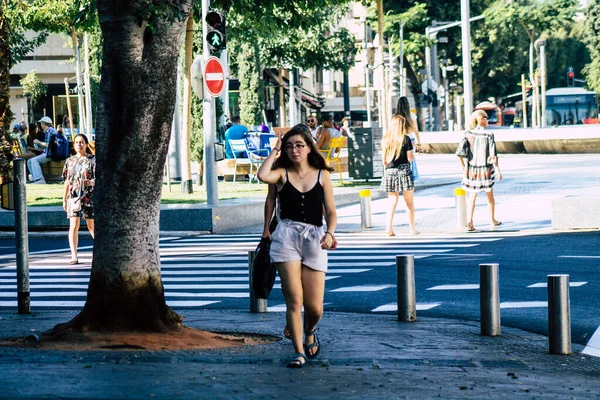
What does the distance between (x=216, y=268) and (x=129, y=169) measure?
6.34 metres

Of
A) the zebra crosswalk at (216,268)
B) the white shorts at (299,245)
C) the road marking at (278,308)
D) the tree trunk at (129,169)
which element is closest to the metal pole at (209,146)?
the zebra crosswalk at (216,268)

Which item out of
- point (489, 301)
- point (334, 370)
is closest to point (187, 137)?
point (489, 301)

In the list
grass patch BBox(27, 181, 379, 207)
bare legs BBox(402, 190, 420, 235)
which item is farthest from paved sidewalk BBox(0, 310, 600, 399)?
grass patch BBox(27, 181, 379, 207)

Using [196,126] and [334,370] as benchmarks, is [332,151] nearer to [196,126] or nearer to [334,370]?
[196,126]

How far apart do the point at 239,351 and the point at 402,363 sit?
1.14m

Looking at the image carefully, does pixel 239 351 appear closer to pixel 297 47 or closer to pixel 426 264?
pixel 426 264

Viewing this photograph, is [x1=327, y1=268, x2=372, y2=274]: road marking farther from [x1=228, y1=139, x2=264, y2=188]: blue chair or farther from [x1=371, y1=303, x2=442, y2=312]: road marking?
[x1=228, y1=139, x2=264, y2=188]: blue chair

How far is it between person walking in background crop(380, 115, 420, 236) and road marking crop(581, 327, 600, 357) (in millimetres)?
8762

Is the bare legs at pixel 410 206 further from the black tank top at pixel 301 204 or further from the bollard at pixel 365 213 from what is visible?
the black tank top at pixel 301 204

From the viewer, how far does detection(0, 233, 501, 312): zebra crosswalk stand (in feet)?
41.3

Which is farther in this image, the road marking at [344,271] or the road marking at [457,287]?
the road marking at [344,271]

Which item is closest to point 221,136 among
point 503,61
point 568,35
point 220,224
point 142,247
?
point 220,224

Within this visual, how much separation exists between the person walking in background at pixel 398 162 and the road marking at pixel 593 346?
8.76 metres

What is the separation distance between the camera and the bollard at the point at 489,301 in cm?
965
